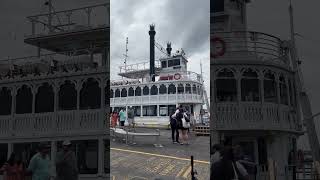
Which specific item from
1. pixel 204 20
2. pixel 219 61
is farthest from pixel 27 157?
pixel 204 20

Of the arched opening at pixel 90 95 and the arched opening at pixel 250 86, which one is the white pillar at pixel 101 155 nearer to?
the arched opening at pixel 90 95

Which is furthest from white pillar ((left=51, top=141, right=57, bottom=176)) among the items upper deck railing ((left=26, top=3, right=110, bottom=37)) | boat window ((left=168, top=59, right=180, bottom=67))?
boat window ((left=168, top=59, right=180, bottom=67))

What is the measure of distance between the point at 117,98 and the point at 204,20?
1.26 ft

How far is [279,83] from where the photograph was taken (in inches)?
89.9

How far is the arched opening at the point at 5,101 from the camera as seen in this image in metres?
2.66

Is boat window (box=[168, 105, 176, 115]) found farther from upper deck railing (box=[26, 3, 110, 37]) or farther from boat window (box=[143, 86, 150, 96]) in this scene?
upper deck railing (box=[26, 3, 110, 37])

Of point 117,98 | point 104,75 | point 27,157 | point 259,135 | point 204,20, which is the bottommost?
point 27,157

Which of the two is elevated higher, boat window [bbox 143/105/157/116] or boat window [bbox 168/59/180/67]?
boat window [bbox 168/59/180/67]

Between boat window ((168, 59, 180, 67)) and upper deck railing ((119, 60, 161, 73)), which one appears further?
upper deck railing ((119, 60, 161, 73))

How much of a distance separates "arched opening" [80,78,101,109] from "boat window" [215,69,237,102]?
2.10 ft

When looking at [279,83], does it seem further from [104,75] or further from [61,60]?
[61,60]

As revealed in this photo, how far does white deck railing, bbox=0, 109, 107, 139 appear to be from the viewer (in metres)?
2.15

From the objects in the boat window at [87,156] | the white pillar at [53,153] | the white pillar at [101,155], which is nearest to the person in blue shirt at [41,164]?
the white pillar at [53,153]

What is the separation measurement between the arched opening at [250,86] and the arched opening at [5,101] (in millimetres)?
1490
